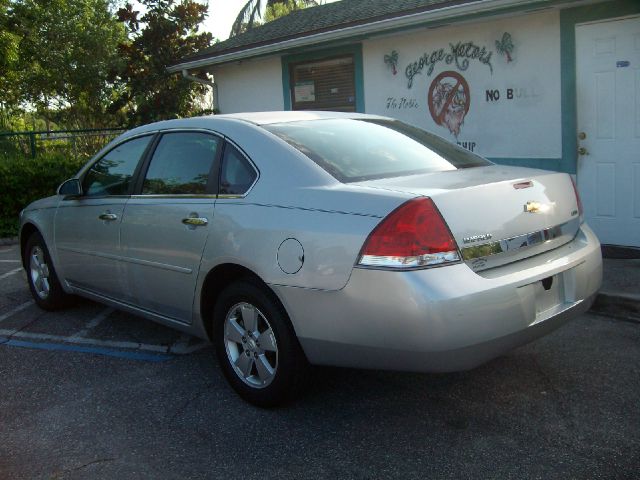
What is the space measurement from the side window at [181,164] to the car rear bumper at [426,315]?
1089 millimetres

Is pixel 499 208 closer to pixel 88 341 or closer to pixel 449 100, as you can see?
pixel 88 341

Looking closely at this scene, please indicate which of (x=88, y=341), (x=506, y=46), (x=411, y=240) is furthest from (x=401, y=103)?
(x=411, y=240)

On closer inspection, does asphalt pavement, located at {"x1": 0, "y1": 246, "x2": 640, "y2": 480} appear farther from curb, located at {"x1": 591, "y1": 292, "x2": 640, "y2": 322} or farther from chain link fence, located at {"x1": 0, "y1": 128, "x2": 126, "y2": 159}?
chain link fence, located at {"x1": 0, "y1": 128, "x2": 126, "y2": 159}

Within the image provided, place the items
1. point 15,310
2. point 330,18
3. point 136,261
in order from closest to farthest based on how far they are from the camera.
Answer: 1. point 136,261
2. point 15,310
3. point 330,18

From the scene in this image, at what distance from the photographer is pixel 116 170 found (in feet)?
16.6

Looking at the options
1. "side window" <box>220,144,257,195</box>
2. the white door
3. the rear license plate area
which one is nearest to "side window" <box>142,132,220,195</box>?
"side window" <box>220,144,257,195</box>

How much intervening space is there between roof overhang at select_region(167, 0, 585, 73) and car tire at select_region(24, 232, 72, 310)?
509 centimetres

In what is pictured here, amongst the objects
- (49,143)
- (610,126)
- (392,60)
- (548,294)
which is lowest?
(548,294)

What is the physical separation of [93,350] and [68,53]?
2321 cm

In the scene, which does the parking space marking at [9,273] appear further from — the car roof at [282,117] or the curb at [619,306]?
the curb at [619,306]

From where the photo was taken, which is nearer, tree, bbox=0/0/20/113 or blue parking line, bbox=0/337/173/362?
blue parking line, bbox=0/337/173/362

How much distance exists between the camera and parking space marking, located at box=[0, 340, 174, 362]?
189 inches

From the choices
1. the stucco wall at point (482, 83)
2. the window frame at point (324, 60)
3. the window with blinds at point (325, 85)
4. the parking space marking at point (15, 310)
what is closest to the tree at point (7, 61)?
the window frame at point (324, 60)

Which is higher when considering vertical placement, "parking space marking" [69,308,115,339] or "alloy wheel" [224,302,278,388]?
"alloy wheel" [224,302,278,388]
